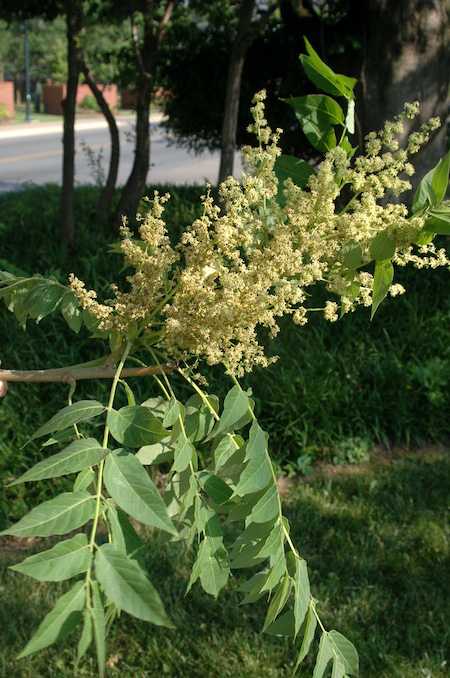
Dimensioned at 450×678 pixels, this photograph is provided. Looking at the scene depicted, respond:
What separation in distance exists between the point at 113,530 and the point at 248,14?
5.47 m

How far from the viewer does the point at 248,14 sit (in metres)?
5.44

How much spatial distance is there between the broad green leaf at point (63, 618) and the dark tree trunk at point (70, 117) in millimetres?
5128

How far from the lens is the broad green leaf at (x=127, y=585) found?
817mm

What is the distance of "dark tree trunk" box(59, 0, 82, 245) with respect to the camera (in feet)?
18.4

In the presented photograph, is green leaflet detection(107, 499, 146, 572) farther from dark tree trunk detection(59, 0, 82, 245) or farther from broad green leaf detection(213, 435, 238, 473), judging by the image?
dark tree trunk detection(59, 0, 82, 245)

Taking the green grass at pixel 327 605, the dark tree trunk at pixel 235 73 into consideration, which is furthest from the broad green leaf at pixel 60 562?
the dark tree trunk at pixel 235 73

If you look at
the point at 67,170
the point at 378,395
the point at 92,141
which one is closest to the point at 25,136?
the point at 92,141

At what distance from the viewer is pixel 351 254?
112 centimetres

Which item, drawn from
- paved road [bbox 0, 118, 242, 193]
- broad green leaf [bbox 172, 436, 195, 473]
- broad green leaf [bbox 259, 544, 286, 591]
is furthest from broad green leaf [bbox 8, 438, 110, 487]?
paved road [bbox 0, 118, 242, 193]

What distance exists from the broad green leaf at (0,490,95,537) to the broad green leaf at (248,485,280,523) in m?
0.31

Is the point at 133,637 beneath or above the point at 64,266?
beneath

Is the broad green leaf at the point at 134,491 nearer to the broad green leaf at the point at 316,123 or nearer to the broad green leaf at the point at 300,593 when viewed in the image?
the broad green leaf at the point at 300,593

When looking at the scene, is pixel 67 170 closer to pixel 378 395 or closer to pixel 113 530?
pixel 378 395

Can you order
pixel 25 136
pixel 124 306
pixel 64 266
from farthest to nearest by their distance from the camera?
pixel 25 136, pixel 64 266, pixel 124 306
